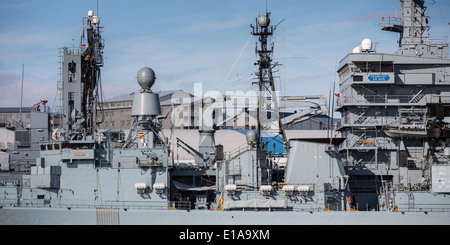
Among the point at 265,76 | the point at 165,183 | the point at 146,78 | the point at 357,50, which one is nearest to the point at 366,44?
the point at 357,50

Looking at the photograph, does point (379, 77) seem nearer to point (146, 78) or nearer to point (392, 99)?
point (392, 99)

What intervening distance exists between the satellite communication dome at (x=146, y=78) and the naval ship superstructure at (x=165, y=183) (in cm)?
6

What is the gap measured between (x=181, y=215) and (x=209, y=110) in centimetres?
1346

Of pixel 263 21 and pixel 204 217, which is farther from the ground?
pixel 263 21

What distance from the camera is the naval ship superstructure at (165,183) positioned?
30328 millimetres

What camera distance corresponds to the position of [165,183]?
3231 cm

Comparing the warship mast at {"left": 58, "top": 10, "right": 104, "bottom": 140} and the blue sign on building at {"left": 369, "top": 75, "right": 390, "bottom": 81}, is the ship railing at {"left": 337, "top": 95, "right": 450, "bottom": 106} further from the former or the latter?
the warship mast at {"left": 58, "top": 10, "right": 104, "bottom": 140}

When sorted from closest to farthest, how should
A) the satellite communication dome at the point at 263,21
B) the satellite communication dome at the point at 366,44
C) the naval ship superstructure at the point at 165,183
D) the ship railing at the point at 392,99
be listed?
the naval ship superstructure at the point at 165,183 < the satellite communication dome at the point at 263,21 < the ship railing at the point at 392,99 < the satellite communication dome at the point at 366,44

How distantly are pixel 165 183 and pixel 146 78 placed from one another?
6.34 meters

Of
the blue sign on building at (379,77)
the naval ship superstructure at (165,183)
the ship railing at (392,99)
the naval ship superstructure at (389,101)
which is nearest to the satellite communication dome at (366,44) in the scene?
the naval ship superstructure at (389,101)

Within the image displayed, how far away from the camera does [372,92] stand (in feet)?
125

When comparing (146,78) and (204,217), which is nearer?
(204,217)

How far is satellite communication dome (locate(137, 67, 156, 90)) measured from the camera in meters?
33.6

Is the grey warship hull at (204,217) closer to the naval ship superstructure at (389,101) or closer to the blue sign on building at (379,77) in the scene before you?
the naval ship superstructure at (389,101)
